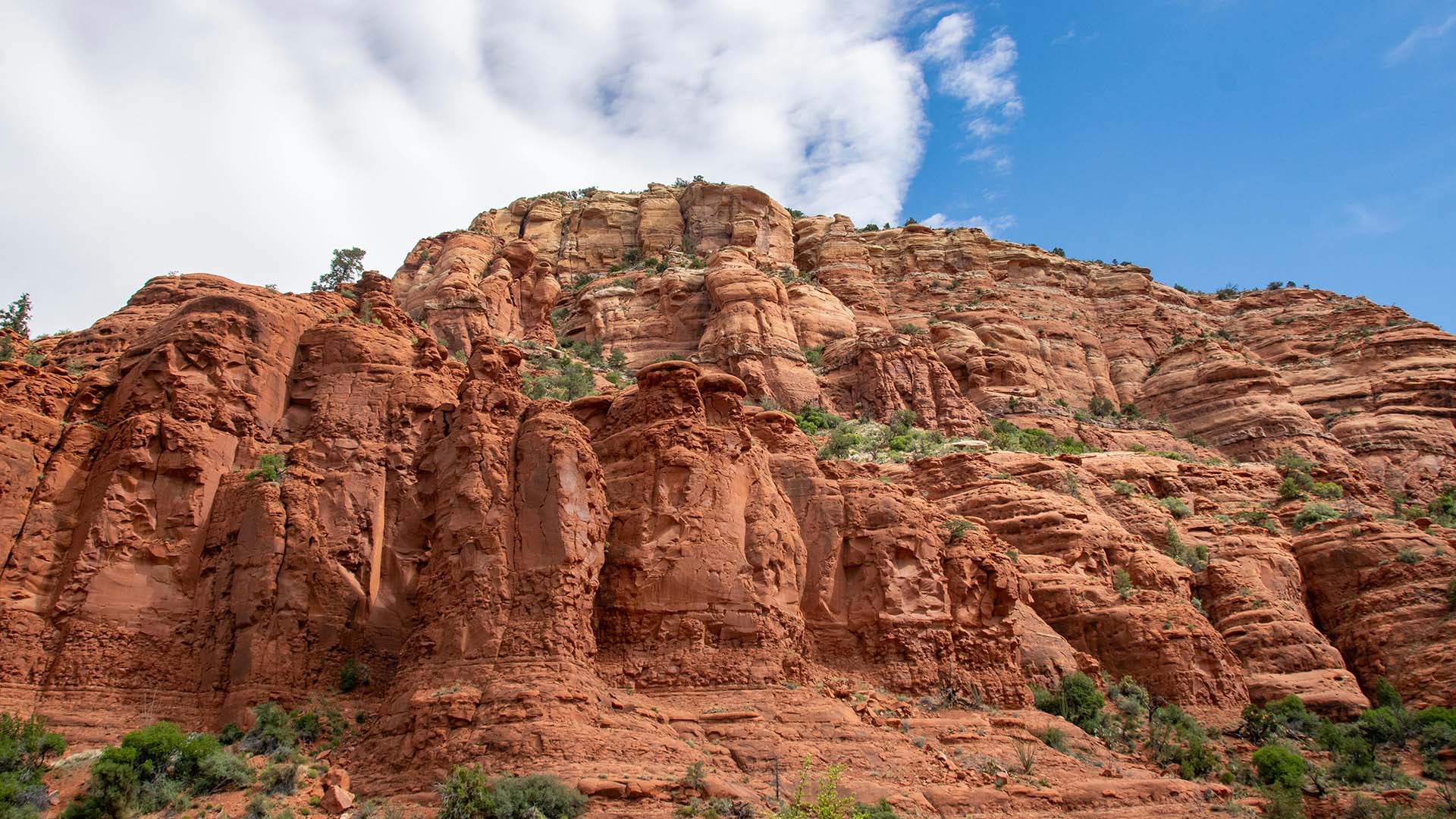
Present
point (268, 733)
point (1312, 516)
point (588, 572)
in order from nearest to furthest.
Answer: point (268, 733), point (588, 572), point (1312, 516)

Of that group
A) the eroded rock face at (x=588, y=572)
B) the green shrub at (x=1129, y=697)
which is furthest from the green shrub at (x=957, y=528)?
the green shrub at (x=1129, y=697)

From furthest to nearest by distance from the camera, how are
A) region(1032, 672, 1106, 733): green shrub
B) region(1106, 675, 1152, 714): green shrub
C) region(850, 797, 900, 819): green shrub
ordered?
region(1106, 675, 1152, 714): green shrub < region(1032, 672, 1106, 733): green shrub < region(850, 797, 900, 819): green shrub

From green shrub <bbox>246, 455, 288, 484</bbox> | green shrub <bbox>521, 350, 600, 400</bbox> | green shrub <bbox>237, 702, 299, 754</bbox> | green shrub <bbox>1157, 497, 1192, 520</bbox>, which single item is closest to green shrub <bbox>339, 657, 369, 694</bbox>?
green shrub <bbox>237, 702, 299, 754</bbox>

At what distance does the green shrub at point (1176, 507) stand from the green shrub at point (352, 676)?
36.0m

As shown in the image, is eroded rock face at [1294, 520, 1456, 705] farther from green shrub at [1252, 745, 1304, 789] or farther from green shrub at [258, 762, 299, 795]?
green shrub at [258, 762, 299, 795]

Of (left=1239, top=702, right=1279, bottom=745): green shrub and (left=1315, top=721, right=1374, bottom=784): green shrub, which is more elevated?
(left=1239, top=702, right=1279, bottom=745): green shrub

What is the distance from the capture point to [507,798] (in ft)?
65.9

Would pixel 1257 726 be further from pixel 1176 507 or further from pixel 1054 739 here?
pixel 1176 507

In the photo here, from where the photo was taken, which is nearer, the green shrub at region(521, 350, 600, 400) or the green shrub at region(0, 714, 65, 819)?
the green shrub at region(0, 714, 65, 819)

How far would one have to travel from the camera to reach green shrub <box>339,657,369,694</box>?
88.7 feet

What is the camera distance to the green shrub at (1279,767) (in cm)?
3244

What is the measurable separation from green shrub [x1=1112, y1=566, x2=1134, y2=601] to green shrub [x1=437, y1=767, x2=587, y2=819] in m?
26.1

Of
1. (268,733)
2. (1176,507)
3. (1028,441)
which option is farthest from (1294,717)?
(268,733)

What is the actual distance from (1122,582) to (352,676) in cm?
2784
